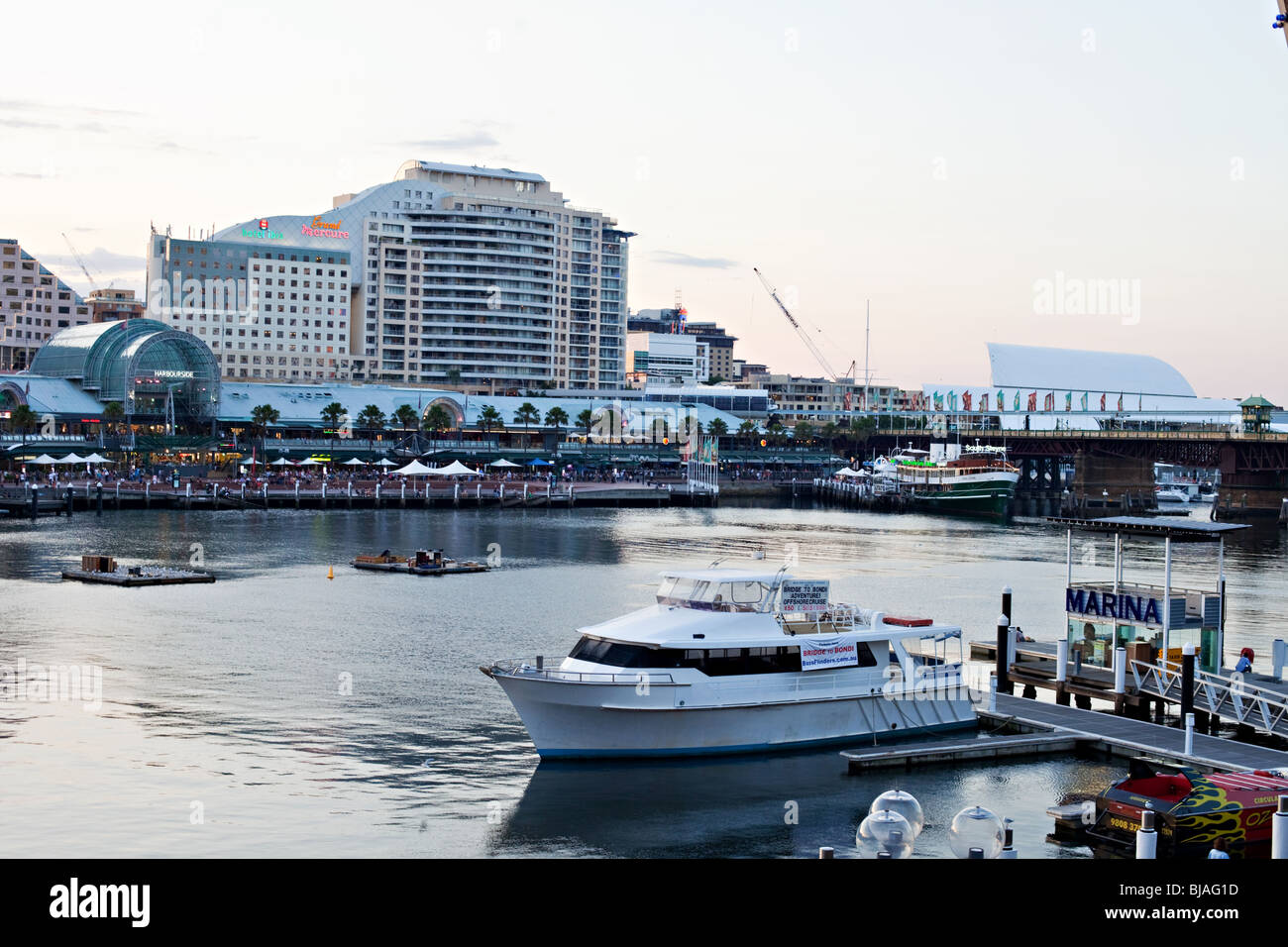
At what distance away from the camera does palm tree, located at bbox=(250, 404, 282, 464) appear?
16862 centimetres

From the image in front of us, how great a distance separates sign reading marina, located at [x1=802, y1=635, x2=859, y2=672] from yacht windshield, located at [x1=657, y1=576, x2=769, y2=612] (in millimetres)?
1954

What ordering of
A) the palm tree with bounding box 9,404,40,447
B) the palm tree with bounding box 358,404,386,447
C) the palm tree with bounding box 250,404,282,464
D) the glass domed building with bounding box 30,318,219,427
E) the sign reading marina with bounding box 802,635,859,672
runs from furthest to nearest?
the palm tree with bounding box 358,404,386,447, the palm tree with bounding box 250,404,282,464, the glass domed building with bounding box 30,318,219,427, the palm tree with bounding box 9,404,40,447, the sign reading marina with bounding box 802,635,859,672

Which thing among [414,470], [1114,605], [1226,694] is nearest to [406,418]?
A: [414,470]

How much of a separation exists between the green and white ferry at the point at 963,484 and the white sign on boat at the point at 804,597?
400ft

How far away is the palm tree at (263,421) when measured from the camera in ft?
553

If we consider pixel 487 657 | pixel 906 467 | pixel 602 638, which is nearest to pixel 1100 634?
pixel 602 638

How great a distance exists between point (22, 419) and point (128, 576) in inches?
3353

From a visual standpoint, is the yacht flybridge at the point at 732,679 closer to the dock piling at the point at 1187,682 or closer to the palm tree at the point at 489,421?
the dock piling at the point at 1187,682

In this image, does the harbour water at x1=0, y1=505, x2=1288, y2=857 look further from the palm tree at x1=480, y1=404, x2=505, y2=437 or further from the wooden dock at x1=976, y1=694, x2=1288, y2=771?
the palm tree at x1=480, y1=404, x2=505, y2=437

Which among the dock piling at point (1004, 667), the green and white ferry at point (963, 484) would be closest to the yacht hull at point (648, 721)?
the dock piling at point (1004, 667)

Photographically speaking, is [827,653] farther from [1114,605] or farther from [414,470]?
[414,470]

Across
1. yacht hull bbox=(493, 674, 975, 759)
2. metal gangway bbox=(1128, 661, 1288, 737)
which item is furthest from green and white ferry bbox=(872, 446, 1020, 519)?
yacht hull bbox=(493, 674, 975, 759)

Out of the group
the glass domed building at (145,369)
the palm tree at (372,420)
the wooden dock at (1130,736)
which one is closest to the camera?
the wooden dock at (1130,736)

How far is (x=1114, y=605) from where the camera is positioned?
42750 mm
